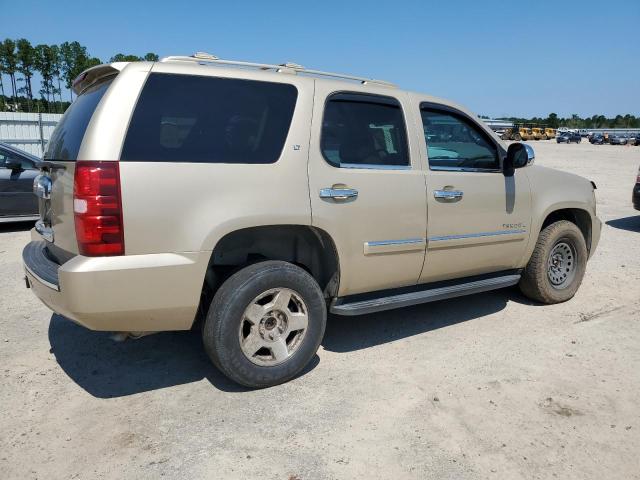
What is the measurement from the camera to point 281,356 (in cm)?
341

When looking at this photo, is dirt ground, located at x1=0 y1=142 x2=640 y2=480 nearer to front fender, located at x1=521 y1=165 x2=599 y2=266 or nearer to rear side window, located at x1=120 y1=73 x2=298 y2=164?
front fender, located at x1=521 y1=165 x2=599 y2=266

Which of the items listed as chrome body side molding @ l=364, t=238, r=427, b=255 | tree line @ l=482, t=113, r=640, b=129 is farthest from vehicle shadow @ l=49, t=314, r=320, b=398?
tree line @ l=482, t=113, r=640, b=129

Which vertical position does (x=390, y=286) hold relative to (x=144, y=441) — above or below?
above

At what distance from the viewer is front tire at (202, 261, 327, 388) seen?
314cm

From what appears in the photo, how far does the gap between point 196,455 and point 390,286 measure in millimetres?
1879

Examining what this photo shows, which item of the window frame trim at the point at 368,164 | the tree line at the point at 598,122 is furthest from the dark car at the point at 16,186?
the tree line at the point at 598,122

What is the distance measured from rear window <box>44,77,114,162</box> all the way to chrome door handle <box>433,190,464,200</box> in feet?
7.83

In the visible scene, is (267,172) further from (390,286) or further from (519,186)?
(519,186)

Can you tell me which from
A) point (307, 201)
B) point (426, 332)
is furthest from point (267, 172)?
point (426, 332)

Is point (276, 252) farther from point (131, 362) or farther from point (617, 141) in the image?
point (617, 141)

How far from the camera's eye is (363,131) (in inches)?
148

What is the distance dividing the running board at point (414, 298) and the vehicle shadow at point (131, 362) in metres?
0.50

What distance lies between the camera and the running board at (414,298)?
369 cm

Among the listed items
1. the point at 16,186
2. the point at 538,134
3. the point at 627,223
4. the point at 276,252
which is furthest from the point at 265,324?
the point at 538,134
